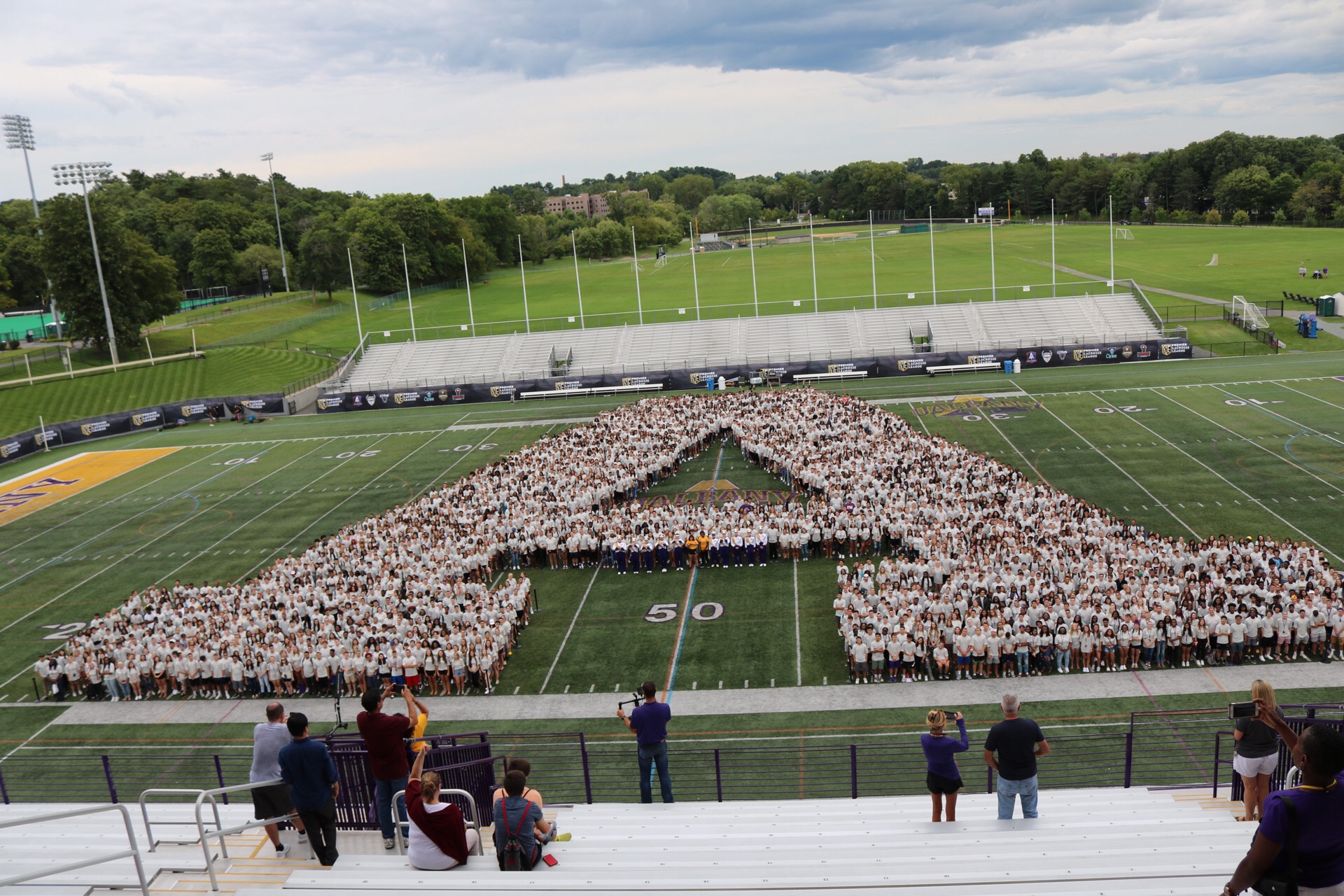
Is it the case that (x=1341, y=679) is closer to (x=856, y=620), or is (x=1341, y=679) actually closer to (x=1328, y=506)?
(x=856, y=620)

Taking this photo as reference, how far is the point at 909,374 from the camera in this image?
55062 millimetres

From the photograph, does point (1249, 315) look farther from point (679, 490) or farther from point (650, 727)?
point (650, 727)

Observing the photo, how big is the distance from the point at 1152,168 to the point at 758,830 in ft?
480

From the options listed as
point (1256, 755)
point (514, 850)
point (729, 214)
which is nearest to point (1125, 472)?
point (1256, 755)

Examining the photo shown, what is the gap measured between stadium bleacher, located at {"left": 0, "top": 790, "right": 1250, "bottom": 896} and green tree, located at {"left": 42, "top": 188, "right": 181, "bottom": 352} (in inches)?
2655

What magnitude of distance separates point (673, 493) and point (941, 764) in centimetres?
2314

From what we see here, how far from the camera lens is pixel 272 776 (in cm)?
971

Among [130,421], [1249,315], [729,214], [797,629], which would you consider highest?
[729,214]

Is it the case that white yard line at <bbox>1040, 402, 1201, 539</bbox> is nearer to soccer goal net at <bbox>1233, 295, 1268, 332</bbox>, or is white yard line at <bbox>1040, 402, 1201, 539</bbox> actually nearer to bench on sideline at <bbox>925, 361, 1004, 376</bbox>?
bench on sideline at <bbox>925, 361, 1004, 376</bbox>

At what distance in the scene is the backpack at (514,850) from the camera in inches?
324

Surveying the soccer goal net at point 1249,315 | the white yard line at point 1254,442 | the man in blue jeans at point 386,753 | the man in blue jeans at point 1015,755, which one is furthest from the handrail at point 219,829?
the soccer goal net at point 1249,315

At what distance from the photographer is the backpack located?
824 cm

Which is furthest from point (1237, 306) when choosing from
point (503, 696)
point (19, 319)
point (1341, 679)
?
point (19, 319)

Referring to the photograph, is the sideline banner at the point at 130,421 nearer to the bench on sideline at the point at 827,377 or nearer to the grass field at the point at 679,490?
the grass field at the point at 679,490
